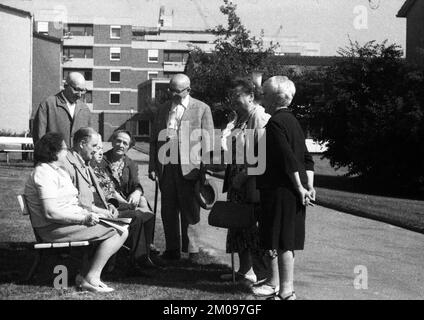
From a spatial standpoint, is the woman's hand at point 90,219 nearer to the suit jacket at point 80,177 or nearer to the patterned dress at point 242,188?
the suit jacket at point 80,177

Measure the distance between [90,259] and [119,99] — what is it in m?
84.0

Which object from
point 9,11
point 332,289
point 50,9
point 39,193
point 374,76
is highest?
point 50,9

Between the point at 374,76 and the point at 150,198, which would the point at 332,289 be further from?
the point at 374,76

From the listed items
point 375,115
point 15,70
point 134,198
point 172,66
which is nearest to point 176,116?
point 134,198

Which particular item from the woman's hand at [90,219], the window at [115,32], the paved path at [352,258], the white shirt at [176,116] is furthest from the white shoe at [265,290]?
the window at [115,32]

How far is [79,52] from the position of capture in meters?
90.6

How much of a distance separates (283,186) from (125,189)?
243 cm

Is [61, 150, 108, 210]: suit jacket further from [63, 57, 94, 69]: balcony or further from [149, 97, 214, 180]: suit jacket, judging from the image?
[63, 57, 94, 69]: balcony

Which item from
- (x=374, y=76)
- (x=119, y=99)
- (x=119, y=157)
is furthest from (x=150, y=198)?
(x=119, y=99)

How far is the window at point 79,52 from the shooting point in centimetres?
9025

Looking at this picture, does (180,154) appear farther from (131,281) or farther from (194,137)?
(131,281)

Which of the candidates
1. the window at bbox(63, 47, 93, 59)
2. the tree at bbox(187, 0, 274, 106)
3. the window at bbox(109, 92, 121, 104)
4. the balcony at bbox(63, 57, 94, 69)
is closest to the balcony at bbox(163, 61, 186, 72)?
the window at bbox(109, 92, 121, 104)

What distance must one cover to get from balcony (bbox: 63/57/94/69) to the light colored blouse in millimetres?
84315

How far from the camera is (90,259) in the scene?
22.5ft
